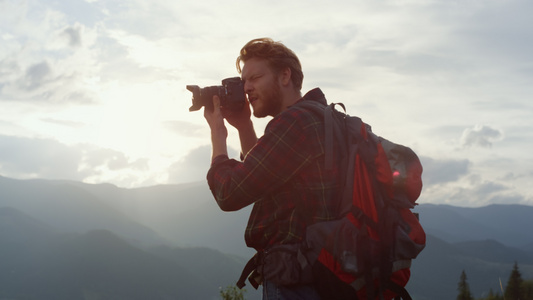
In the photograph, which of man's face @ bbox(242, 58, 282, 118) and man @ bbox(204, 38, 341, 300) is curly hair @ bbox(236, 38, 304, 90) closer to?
man's face @ bbox(242, 58, 282, 118)

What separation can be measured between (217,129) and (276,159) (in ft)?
2.26

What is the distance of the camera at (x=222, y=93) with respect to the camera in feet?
12.3

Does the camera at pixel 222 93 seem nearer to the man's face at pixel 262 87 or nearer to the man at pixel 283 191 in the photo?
the man's face at pixel 262 87

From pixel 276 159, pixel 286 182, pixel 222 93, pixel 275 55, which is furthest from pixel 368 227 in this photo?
pixel 222 93

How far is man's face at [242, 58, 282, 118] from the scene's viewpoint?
3.56 meters

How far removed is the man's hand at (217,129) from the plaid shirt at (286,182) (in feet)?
1.15

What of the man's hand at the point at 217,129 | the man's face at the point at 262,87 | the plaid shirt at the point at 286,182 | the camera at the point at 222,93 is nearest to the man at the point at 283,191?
the plaid shirt at the point at 286,182

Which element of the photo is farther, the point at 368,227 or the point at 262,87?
the point at 262,87

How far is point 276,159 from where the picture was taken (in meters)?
3.09

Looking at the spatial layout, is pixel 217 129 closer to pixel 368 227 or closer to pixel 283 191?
pixel 283 191

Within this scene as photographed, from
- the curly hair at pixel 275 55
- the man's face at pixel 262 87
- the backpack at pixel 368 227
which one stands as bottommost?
the backpack at pixel 368 227

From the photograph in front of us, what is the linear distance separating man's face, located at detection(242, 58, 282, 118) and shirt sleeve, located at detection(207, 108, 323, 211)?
0.42m

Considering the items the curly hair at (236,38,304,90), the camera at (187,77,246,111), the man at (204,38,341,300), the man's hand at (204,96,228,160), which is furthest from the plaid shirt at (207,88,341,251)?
the camera at (187,77,246,111)

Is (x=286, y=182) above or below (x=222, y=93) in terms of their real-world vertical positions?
below
